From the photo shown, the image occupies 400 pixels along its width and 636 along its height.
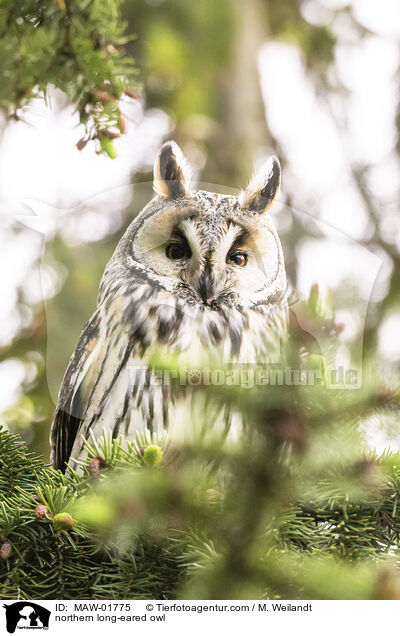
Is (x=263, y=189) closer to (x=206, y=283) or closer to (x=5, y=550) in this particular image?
(x=206, y=283)

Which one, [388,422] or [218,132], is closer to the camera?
[388,422]

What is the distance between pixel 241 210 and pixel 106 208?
28cm

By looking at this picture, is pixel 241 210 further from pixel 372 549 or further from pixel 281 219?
pixel 372 549

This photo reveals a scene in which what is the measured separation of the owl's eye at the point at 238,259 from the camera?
1188mm

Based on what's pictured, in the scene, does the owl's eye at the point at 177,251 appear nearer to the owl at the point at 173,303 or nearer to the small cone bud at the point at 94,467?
the owl at the point at 173,303

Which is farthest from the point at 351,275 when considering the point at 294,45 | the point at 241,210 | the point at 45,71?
the point at 294,45

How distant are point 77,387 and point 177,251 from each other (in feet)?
1.21

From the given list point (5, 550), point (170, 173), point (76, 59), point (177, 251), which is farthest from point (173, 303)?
point (5, 550)

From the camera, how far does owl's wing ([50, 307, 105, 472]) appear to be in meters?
1.27

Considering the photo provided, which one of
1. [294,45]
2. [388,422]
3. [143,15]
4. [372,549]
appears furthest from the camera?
[294,45]

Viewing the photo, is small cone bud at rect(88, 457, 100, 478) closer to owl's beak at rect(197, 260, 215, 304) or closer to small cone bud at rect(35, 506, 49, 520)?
small cone bud at rect(35, 506, 49, 520)

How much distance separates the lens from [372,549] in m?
0.76

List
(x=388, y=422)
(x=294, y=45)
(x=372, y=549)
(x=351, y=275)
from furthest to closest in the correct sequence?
(x=294, y=45)
(x=351, y=275)
(x=372, y=549)
(x=388, y=422)
